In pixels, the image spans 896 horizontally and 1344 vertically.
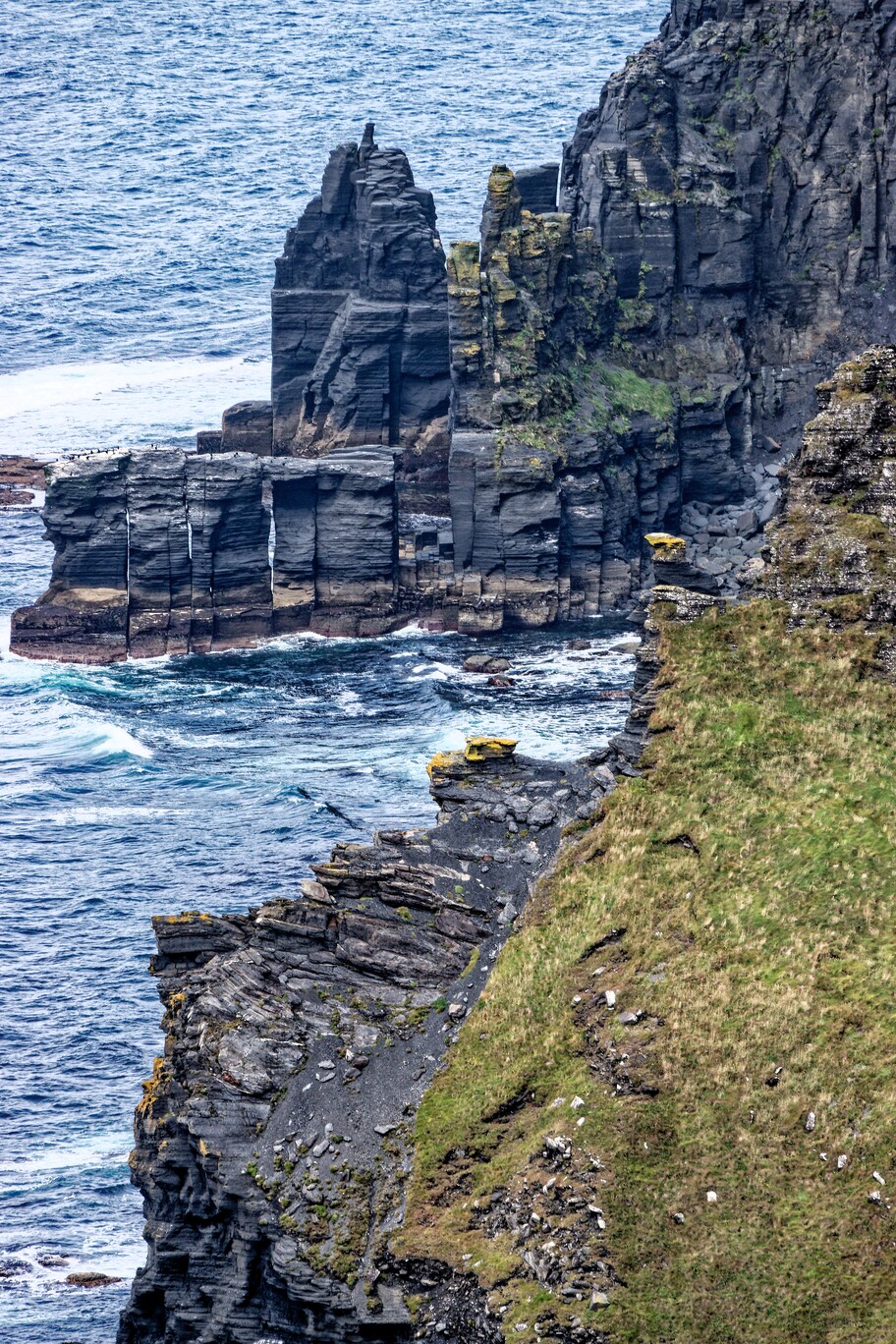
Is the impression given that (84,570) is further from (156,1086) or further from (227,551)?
(156,1086)

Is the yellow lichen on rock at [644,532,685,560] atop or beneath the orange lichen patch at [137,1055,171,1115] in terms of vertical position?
atop

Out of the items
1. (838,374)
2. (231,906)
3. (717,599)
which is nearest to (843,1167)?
(717,599)

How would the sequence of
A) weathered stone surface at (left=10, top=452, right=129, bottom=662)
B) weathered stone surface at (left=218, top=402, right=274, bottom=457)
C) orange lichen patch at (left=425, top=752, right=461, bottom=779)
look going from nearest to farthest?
orange lichen patch at (left=425, top=752, right=461, bottom=779)
weathered stone surface at (left=10, top=452, right=129, bottom=662)
weathered stone surface at (left=218, top=402, right=274, bottom=457)

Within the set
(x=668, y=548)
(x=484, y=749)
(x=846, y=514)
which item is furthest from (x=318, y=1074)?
A: (x=846, y=514)

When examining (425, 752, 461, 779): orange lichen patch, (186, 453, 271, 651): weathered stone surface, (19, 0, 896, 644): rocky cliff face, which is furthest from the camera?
(19, 0, 896, 644): rocky cliff face

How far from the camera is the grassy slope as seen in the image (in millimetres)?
38250

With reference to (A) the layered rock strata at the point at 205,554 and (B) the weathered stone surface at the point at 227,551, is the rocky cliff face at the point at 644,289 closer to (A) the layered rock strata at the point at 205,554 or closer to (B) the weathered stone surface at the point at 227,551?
(A) the layered rock strata at the point at 205,554

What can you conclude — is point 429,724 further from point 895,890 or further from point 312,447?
point 895,890

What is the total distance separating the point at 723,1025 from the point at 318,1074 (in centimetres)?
982

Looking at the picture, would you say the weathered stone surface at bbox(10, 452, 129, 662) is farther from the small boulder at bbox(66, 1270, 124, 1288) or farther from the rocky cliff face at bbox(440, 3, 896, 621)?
the small boulder at bbox(66, 1270, 124, 1288)

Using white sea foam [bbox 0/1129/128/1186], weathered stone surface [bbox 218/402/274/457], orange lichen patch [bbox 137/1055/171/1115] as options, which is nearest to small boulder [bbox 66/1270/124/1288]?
white sea foam [bbox 0/1129/128/1186]

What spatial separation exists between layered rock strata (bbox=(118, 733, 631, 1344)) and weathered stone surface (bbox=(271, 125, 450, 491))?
5174 inches

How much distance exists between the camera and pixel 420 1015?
1829 inches

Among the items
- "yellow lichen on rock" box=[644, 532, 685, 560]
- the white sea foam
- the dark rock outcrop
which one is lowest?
the white sea foam
